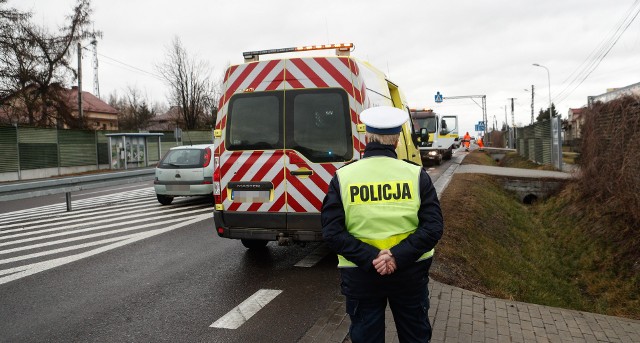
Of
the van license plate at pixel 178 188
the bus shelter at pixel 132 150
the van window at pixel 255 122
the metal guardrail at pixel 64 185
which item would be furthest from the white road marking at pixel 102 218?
the bus shelter at pixel 132 150

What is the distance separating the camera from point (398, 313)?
2586 mm

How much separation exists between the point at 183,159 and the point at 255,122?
635cm

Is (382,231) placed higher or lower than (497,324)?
higher

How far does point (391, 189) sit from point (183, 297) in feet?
10.7

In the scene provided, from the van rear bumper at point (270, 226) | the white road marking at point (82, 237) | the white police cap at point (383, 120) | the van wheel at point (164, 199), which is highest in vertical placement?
the white police cap at point (383, 120)

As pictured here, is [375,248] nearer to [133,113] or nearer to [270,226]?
[270,226]

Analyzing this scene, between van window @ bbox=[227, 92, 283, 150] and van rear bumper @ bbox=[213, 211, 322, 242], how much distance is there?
824 millimetres

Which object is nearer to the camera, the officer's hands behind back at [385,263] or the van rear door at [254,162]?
the officer's hands behind back at [385,263]

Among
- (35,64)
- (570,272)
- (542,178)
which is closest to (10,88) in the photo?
(35,64)

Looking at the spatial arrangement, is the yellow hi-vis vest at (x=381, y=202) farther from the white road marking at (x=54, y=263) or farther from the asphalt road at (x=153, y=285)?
the white road marking at (x=54, y=263)

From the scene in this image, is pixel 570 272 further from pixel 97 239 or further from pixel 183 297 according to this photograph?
pixel 97 239

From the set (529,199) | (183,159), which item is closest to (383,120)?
(183,159)

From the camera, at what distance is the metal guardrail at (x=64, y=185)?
973cm

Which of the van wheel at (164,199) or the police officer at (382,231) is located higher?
the police officer at (382,231)
